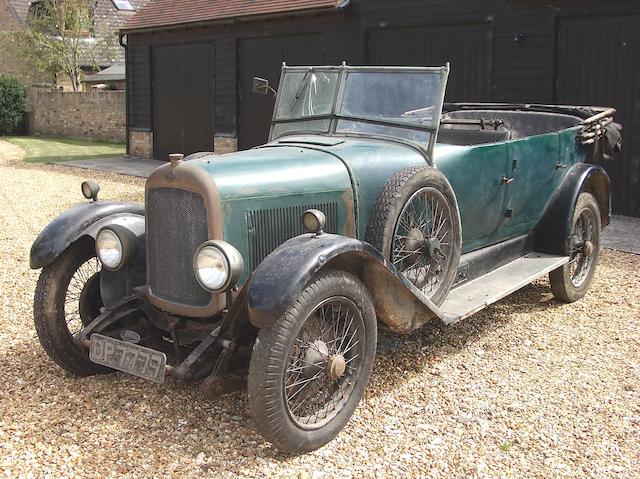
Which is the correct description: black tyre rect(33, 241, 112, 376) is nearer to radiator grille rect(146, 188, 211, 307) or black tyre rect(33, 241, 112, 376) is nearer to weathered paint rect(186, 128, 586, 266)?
radiator grille rect(146, 188, 211, 307)

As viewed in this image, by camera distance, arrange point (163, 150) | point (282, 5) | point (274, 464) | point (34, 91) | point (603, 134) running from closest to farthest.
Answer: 1. point (274, 464)
2. point (603, 134)
3. point (282, 5)
4. point (163, 150)
5. point (34, 91)

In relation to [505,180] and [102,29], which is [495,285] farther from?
[102,29]

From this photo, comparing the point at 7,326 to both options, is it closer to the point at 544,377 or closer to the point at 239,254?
the point at 239,254

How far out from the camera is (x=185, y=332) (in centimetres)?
404

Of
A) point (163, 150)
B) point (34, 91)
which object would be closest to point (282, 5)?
point (163, 150)

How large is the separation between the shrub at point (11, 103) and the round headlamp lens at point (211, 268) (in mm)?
24161

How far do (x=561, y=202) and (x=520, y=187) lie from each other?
1.86ft

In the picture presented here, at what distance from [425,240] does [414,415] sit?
3.52ft

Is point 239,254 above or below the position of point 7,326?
above

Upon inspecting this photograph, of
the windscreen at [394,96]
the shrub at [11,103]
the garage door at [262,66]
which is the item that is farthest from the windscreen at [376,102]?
the shrub at [11,103]

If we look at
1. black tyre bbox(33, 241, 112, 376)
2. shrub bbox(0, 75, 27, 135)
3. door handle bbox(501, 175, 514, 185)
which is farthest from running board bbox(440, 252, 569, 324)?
shrub bbox(0, 75, 27, 135)

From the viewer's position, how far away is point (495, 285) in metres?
5.10

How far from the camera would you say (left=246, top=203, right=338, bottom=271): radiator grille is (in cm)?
387

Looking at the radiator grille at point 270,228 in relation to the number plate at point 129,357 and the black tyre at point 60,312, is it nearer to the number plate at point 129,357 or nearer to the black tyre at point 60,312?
the number plate at point 129,357
